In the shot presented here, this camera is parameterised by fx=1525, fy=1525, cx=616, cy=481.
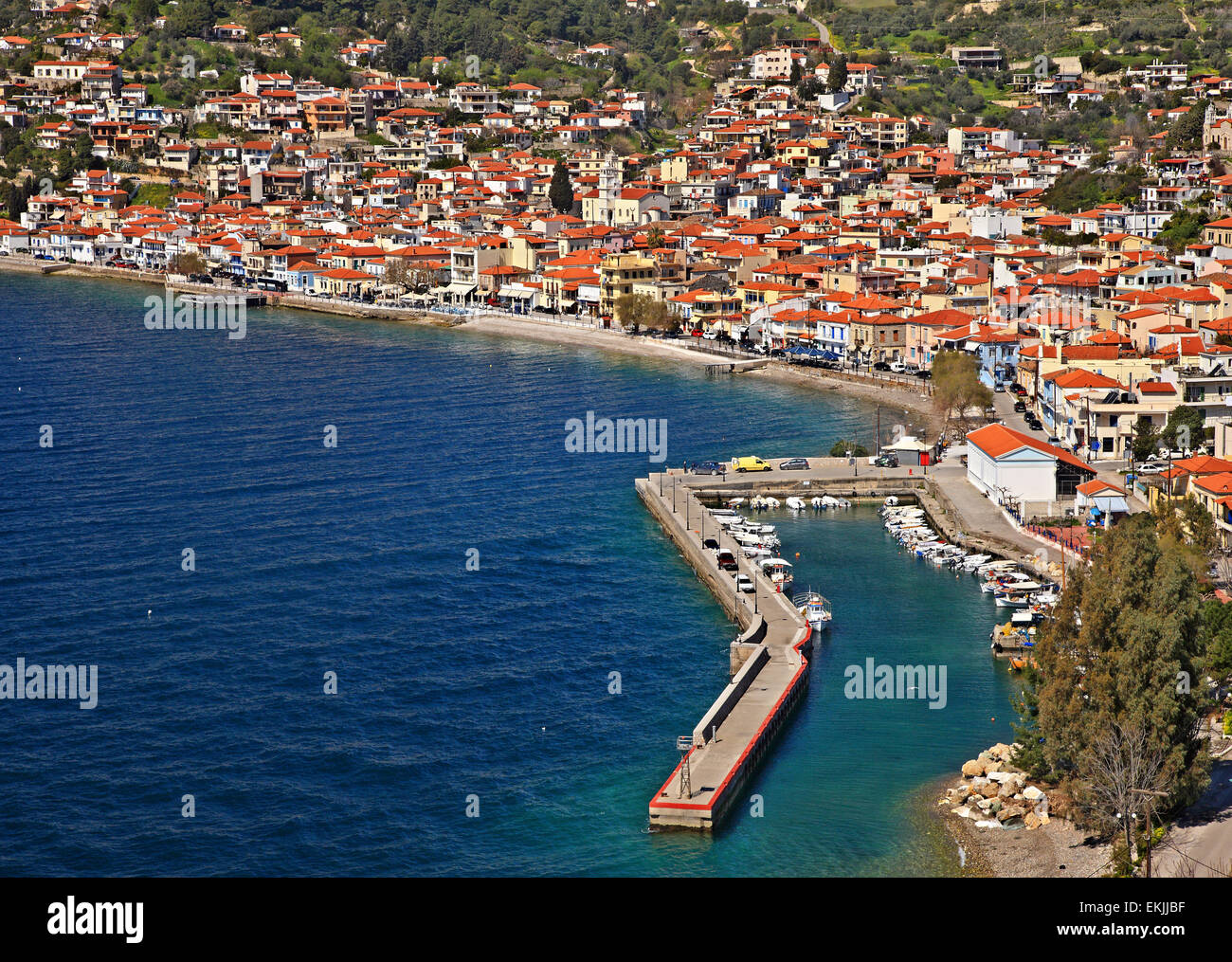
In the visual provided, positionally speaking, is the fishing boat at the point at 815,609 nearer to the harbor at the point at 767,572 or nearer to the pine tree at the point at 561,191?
the harbor at the point at 767,572

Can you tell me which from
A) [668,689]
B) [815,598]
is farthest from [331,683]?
[815,598]

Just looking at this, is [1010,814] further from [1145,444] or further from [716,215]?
[716,215]

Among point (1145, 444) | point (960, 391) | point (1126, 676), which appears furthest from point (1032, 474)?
point (1126, 676)

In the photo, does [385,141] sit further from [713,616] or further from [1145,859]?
[1145,859]

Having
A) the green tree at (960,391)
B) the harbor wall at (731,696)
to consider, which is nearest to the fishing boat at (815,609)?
the harbor wall at (731,696)

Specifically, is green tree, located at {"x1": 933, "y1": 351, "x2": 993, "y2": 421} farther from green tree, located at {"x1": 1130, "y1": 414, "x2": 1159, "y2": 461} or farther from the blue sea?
green tree, located at {"x1": 1130, "y1": 414, "x2": 1159, "y2": 461}

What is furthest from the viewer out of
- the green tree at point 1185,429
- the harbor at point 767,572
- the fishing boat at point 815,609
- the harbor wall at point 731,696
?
the green tree at point 1185,429

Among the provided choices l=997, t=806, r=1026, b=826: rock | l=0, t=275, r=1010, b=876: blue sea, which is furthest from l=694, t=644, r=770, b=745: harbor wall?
l=997, t=806, r=1026, b=826: rock
